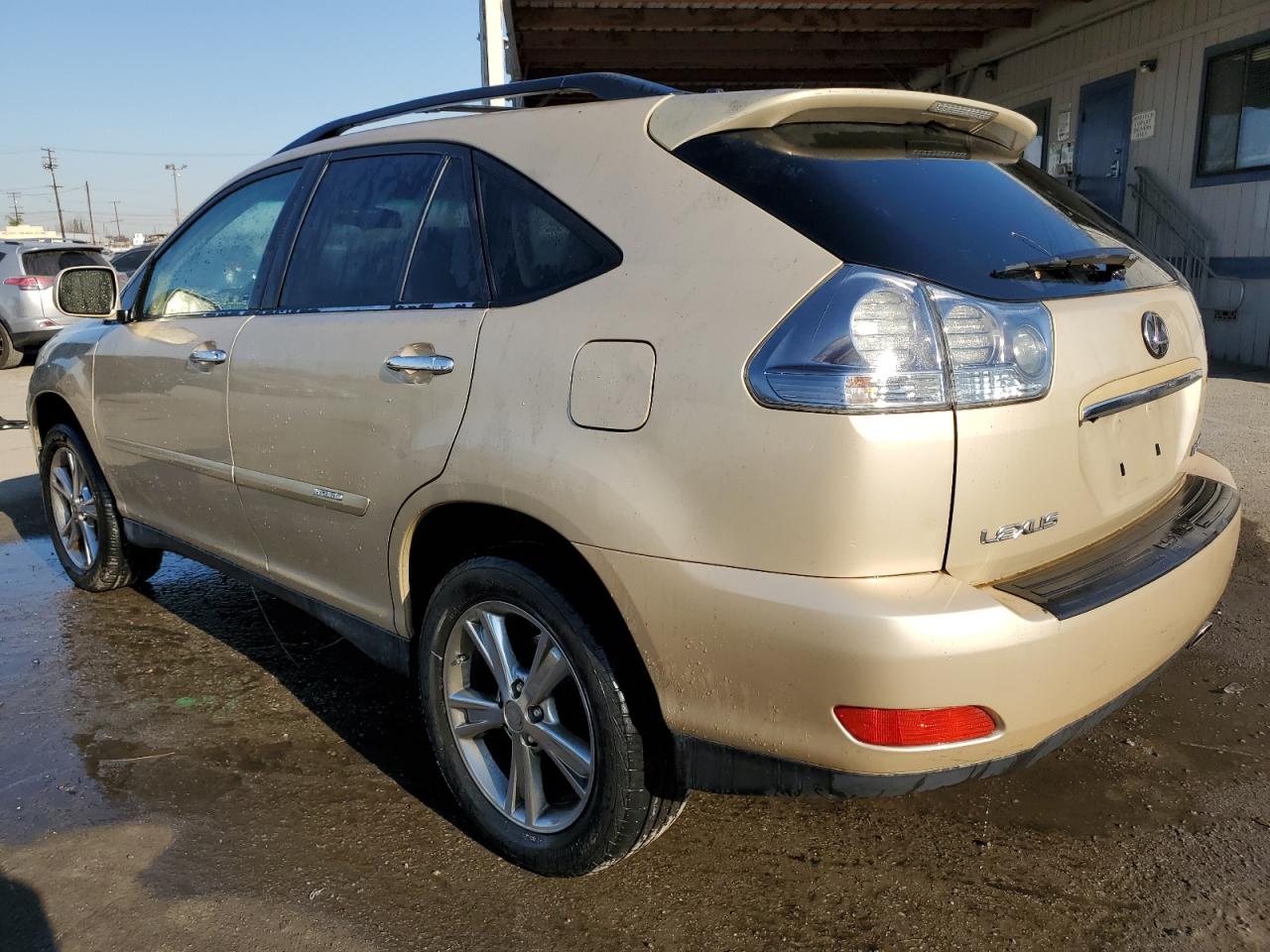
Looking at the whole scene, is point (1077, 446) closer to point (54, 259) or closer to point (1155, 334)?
point (1155, 334)

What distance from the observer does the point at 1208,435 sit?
21.4ft

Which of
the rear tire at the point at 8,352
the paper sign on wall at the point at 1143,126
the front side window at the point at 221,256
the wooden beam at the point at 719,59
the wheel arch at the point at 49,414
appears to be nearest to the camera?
the front side window at the point at 221,256

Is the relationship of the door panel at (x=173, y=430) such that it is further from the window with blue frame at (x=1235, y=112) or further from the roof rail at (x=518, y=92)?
the window with blue frame at (x=1235, y=112)

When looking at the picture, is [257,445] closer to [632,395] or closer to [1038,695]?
[632,395]

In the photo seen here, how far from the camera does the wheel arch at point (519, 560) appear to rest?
214cm

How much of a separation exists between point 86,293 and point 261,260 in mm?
1370

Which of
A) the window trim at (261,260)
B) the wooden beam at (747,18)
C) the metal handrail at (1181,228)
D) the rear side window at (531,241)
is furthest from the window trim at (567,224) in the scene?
the metal handrail at (1181,228)

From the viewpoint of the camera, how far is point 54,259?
1459 centimetres

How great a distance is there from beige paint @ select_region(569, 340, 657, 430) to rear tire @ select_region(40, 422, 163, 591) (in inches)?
117

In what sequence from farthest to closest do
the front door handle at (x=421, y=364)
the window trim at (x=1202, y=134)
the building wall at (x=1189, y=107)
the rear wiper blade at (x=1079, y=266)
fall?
the building wall at (x=1189, y=107) → the window trim at (x=1202, y=134) → the front door handle at (x=421, y=364) → the rear wiper blade at (x=1079, y=266)

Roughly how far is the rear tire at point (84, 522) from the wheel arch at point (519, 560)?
2.21 meters

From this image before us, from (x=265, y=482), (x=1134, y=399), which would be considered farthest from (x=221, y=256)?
(x=1134, y=399)

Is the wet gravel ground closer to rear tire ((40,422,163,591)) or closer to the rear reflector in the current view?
the rear reflector

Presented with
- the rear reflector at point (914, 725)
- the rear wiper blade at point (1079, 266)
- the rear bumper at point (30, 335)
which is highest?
the rear wiper blade at point (1079, 266)
